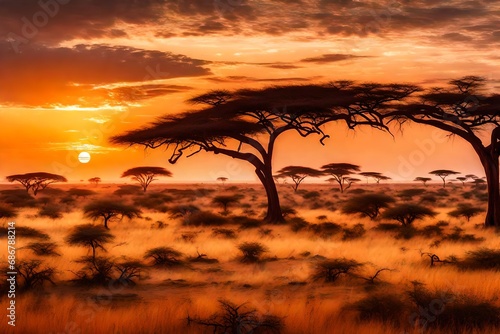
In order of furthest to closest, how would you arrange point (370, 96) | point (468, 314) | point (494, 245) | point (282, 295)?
point (370, 96) → point (494, 245) → point (282, 295) → point (468, 314)

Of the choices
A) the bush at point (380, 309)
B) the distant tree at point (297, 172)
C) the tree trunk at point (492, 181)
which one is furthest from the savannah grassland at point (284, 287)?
the distant tree at point (297, 172)

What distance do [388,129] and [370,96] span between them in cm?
169

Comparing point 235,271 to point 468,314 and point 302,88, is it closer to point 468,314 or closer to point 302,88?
point 468,314

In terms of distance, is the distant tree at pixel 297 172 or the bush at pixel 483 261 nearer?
the bush at pixel 483 261

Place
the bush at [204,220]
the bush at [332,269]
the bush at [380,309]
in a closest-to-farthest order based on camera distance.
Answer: the bush at [380,309]
the bush at [332,269]
the bush at [204,220]

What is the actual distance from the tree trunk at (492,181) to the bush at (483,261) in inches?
388

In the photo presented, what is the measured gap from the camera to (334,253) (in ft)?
58.5

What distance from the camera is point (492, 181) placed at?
2412 cm

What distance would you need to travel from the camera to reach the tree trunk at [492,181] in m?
24.1

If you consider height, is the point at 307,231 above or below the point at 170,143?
below

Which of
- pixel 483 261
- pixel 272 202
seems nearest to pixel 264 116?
pixel 272 202

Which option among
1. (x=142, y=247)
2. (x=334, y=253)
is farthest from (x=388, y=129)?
(x=142, y=247)

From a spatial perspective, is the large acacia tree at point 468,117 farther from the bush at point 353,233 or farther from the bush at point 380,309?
the bush at point 380,309

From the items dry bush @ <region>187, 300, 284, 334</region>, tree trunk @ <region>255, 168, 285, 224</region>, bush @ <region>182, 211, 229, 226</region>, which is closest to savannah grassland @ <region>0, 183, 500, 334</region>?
dry bush @ <region>187, 300, 284, 334</region>
